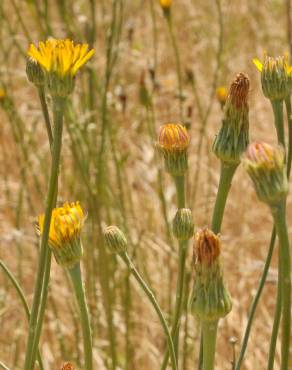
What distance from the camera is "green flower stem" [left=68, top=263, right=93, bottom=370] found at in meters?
0.89

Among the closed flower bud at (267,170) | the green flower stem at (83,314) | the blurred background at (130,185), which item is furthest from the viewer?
the blurred background at (130,185)

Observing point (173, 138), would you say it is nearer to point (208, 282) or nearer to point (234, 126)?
point (234, 126)

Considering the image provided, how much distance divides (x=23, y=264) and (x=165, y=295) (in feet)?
1.83

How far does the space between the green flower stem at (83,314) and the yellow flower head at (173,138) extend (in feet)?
0.81

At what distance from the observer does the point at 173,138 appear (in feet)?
3.54

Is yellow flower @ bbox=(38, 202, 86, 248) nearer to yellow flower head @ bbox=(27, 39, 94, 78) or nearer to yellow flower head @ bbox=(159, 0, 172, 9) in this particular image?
yellow flower head @ bbox=(27, 39, 94, 78)

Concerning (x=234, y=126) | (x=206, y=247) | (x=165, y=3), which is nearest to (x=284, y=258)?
(x=206, y=247)

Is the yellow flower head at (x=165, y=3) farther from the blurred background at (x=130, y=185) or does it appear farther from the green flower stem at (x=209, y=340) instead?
the green flower stem at (x=209, y=340)

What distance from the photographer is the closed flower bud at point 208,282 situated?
803 mm

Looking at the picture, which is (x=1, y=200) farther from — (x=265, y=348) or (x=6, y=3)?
(x=6, y=3)

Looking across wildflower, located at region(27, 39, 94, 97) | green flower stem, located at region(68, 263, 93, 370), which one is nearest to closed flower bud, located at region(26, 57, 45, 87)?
wildflower, located at region(27, 39, 94, 97)

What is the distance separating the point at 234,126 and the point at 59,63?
240 millimetres

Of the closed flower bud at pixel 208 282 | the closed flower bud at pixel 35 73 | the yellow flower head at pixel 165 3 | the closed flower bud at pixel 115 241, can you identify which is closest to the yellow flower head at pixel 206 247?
the closed flower bud at pixel 208 282

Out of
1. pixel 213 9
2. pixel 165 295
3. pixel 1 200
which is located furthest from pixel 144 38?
pixel 165 295
